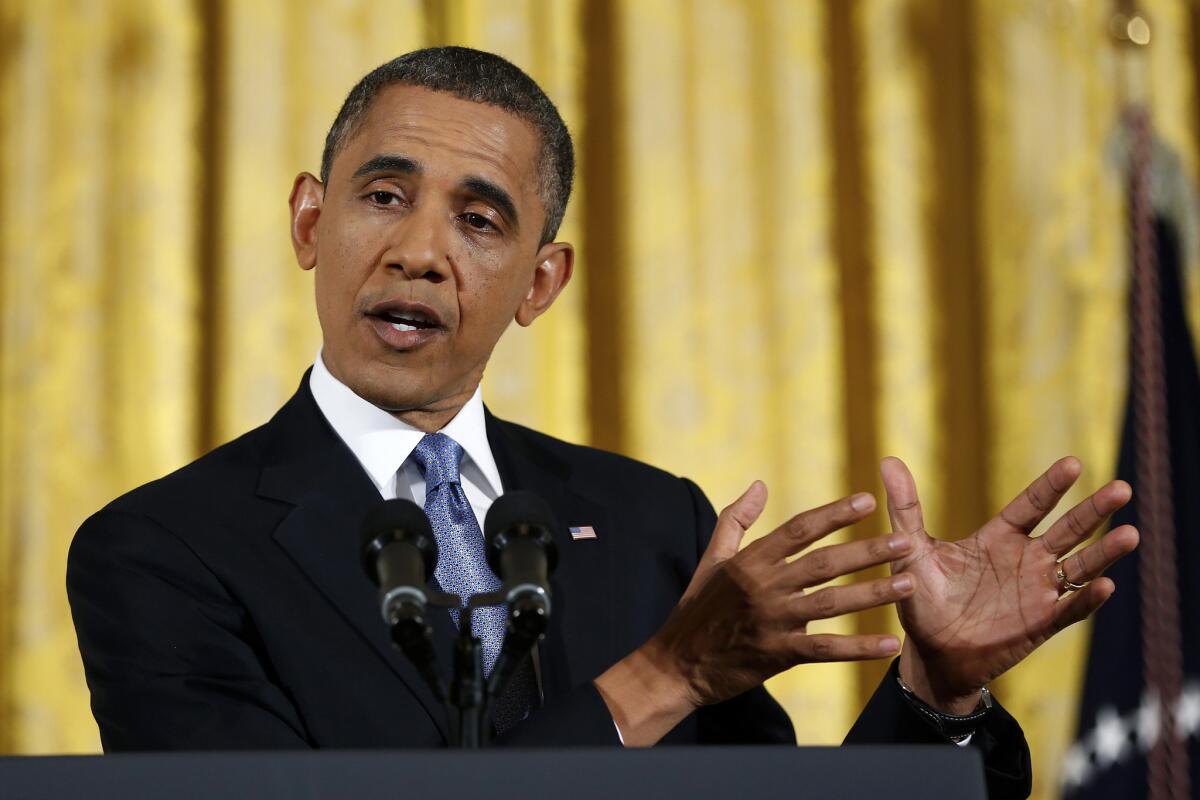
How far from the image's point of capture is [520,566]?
105cm

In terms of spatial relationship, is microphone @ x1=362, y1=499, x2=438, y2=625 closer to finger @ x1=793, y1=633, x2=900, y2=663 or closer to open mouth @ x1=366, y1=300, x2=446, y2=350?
finger @ x1=793, y1=633, x2=900, y2=663

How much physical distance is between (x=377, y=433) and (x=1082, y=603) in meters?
0.79

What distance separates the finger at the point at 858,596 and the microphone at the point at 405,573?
1.09 ft

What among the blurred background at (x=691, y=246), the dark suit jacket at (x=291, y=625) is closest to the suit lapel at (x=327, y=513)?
the dark suit jacket at (x=291, y=625)

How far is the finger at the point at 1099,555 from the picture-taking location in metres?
1.43

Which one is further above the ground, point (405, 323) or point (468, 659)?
point (405, 323)

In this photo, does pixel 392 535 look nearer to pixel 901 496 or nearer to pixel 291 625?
pixel 291 625

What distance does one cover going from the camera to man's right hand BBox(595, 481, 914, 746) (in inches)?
49.5

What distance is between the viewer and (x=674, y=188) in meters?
2.99

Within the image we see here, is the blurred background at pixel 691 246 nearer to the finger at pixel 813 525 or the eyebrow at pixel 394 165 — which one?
the eyebrow at pixel 394 165

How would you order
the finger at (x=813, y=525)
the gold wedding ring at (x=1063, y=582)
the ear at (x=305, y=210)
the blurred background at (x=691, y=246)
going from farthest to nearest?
the blurred background at (x=691, y=246) < the ear at (x=305, y=210) < the gold wedding ring at (x=1063, y=582) < the finger at (x=813, y=525)

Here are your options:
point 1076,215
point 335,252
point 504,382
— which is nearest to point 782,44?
point 1076,215

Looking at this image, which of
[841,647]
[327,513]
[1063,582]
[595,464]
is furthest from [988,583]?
[327,513]

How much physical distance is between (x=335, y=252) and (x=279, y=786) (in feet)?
3.15
